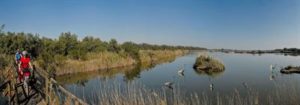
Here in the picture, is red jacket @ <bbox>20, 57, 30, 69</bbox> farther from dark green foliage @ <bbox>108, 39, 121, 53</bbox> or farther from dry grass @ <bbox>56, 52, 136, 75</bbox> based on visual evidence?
dark green foliage @ <bbox>108, 39, 121, 53</bbox>

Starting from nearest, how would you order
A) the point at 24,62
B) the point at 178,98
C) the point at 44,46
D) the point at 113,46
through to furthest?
the point at 178,98, the point at 24,62, the point at 44,46, the point at 113,46

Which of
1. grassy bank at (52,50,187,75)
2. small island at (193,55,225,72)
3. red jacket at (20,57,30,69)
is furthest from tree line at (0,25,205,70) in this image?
small island at (193,55,225,72)

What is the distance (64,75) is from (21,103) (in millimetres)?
15818

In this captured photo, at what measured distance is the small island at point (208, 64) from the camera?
107 feet

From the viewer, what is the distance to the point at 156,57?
58500mm

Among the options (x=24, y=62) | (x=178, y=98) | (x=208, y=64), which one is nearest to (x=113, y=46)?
(x=208, y=64)

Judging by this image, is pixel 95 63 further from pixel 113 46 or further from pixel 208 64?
pixel 113 46

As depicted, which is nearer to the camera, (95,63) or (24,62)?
(24,62)

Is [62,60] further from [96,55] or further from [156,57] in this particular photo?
[156,57]

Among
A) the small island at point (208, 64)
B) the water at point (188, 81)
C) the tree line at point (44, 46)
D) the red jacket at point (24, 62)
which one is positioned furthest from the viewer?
the small island at point (208, 64)

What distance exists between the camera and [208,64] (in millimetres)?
34062

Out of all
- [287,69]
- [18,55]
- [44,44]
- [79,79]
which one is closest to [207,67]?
[287,69]

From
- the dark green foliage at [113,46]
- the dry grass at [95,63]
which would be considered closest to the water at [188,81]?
the dry grass at [95,63]

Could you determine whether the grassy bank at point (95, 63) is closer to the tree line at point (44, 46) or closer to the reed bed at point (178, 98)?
the tree line at point (44, 46)
